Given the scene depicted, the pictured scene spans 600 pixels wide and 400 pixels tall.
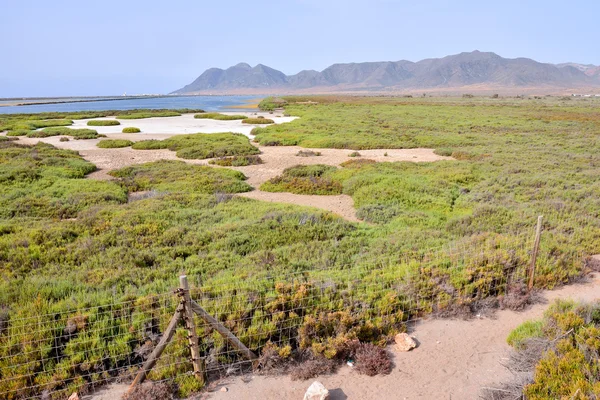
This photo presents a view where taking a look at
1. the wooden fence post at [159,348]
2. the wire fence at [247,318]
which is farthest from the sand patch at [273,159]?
the wooden fence post at [159,348]

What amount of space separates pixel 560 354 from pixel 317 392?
3.06m

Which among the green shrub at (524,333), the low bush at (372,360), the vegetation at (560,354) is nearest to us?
the vegetation at (560,354)

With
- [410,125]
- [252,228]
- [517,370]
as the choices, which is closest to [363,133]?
[410,125]

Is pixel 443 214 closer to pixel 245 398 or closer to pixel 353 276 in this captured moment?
pixel 353 276

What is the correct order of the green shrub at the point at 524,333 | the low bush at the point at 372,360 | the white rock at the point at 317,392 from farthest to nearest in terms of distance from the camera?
1. the green shrub at the point at 524,333
2. the low bush at the point at 372,360
3. the white rock at the point at 317,392

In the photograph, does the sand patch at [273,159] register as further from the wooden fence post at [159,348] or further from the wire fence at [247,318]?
the wooden fence post at [159,348]

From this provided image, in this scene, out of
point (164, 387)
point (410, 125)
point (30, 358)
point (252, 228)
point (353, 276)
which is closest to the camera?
point (164, 387)

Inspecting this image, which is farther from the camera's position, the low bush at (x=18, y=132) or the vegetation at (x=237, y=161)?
the low bush at (x=18, y=132)

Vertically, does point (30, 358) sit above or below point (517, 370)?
above

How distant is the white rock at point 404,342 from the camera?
18.3 feet

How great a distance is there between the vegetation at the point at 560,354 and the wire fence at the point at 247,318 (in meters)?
1.11

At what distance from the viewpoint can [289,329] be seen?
19.0 feet

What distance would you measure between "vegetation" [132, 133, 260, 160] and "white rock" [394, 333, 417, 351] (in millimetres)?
19460

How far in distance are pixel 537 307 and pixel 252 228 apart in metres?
6.54
